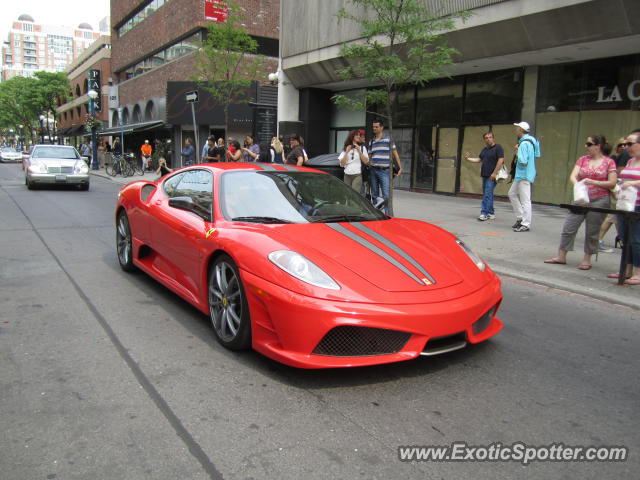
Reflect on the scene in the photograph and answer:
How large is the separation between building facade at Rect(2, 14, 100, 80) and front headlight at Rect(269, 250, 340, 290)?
206321 mm

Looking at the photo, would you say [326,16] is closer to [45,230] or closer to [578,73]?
[578,73]

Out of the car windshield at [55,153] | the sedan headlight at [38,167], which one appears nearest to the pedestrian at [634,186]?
the sedan headlight at [38,167]

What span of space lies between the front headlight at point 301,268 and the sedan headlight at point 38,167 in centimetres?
1562

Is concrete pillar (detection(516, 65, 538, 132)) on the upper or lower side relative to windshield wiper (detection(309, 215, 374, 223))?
upper

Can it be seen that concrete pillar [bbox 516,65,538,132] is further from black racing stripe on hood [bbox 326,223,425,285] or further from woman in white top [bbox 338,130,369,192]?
black racing stripe on hood [bbox 326,223,425,285]

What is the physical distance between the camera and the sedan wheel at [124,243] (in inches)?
232

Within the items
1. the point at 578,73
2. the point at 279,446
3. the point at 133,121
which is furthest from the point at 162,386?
the point at 133,121

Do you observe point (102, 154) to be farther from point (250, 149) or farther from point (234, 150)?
point (234, 150)

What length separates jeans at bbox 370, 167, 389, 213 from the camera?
10.3m

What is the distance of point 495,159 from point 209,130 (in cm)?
2083

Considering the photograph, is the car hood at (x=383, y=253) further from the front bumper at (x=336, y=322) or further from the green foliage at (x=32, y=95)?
the green foliage at (x=32, y=95)

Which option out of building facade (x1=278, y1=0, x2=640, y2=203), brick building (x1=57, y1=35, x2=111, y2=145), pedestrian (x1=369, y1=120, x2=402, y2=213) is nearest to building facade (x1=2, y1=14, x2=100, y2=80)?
brick building (x1=57, y1=35, x2=111, y2=145)

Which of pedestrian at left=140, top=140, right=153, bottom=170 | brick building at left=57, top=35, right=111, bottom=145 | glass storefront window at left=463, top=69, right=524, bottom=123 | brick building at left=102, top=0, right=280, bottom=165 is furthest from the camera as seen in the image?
brick building at left=57, top=35, right=111, bottom=145

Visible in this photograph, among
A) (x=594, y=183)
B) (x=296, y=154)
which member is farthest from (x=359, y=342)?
(x=296, y=154)
